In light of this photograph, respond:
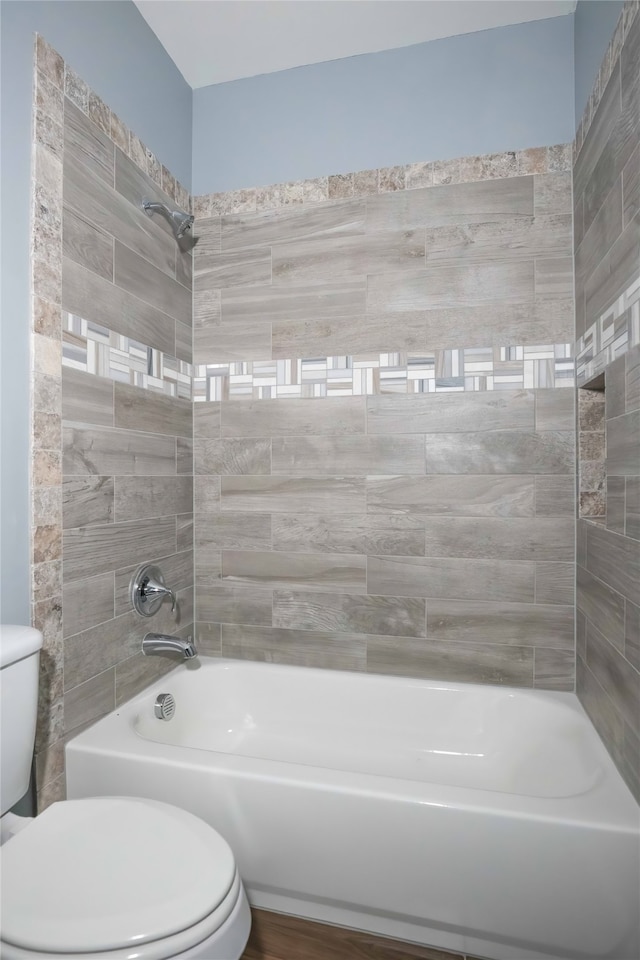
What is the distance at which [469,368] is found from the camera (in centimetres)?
207

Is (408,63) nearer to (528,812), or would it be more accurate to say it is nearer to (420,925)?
(528,812)

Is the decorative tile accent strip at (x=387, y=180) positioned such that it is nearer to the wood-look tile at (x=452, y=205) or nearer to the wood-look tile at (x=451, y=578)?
the wood-look tile at (x=452, y=205)

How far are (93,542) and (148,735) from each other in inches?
27.8

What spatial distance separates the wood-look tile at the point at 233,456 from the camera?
230cm

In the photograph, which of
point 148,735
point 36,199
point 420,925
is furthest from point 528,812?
point 36,199

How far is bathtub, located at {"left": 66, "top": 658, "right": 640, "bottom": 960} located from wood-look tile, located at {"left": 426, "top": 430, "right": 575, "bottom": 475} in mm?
820

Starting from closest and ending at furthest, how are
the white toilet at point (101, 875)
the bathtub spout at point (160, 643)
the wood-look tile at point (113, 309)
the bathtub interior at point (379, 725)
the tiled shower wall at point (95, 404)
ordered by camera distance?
the white toilet at point (101, 875), the tiled shower wall at point (95, 404), the wood-look tile at point (113, 309), the bathtub interior at point (379, 725), the bathtub spout at point (160, 643)

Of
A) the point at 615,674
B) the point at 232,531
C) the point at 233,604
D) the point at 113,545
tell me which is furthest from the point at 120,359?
the point at 615,674

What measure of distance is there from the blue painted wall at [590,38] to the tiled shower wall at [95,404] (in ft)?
5.04

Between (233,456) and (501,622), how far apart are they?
1258 millimetres

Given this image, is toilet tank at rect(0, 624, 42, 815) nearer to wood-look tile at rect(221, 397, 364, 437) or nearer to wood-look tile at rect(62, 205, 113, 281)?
wood-look tile at rect(62, 205, 113, 281)

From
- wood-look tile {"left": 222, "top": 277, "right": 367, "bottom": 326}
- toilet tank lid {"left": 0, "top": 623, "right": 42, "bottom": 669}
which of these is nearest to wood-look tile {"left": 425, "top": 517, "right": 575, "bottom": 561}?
wood-look tile {"left": 222, "top": 277, "right": 367, "bottom": 326}

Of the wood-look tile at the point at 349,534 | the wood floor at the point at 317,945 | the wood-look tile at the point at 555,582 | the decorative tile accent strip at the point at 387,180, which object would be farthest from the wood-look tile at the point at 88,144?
the wood floor at the point at 317,945

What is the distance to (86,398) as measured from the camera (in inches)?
67.1
